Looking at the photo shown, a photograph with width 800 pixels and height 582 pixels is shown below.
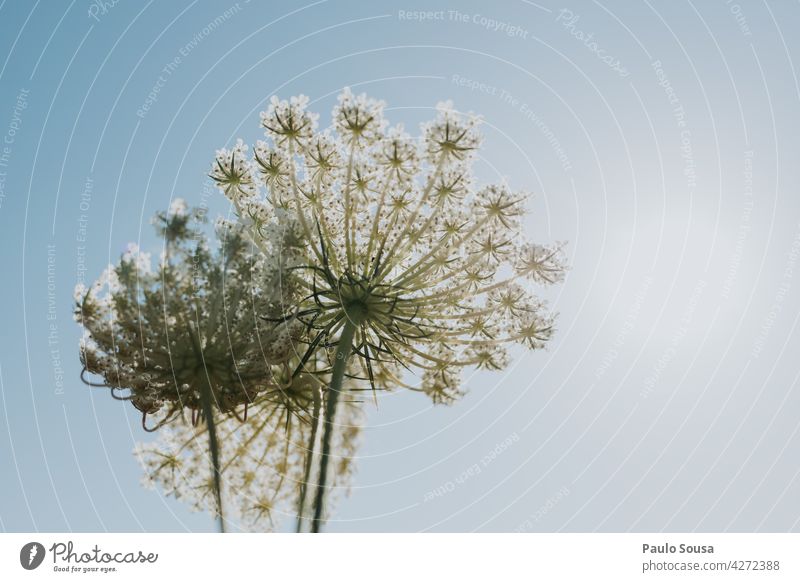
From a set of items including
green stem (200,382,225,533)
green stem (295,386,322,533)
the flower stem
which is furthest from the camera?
green stem (295,386,322,533)

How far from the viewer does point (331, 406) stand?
18.8 ft

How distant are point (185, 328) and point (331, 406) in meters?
1.59

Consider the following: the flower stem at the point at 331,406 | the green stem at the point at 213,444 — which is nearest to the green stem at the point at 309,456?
the flower stem at the point at 331,406

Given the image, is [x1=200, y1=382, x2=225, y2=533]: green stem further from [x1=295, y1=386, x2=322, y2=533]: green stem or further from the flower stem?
the flower stem

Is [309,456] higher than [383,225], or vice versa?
[383,225]

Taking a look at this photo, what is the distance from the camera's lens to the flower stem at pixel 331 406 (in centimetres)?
527

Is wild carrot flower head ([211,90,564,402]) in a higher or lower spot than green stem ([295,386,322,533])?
higher

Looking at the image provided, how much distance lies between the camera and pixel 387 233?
7047mm

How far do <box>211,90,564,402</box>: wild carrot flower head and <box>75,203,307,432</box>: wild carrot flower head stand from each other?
88 centimetres

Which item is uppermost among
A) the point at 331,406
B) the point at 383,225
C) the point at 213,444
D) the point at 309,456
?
the point at 383,225

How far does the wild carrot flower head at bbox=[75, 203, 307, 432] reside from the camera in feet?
18.1

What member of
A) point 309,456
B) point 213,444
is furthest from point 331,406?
point 213,444

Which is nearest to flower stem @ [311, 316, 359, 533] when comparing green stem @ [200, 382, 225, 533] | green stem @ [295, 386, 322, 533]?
green stem @ [295, 386, 322, 533]

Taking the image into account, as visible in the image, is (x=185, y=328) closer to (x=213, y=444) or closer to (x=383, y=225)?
(x=213, y=444)
